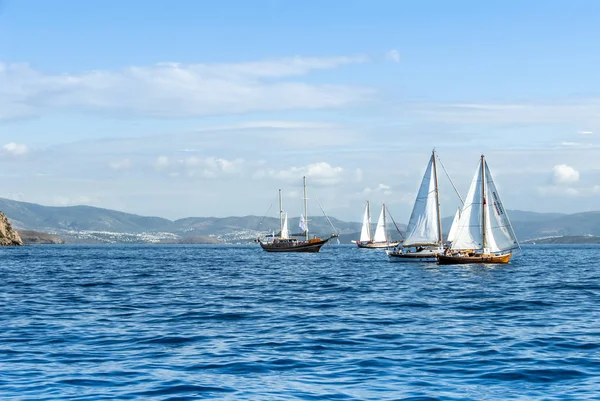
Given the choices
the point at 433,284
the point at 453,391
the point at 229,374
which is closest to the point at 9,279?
the point at 433,284

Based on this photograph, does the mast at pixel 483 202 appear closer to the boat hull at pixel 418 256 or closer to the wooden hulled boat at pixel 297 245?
the boat hull at pixel 418 256

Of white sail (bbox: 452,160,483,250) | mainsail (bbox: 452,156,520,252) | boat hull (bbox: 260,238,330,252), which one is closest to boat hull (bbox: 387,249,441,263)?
white sail (bbox: 452,160,483,250)

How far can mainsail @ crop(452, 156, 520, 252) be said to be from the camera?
87.8 meters

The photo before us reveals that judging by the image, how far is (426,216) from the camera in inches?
4058

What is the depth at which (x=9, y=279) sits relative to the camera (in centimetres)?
6956

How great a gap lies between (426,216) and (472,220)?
15.1 metres

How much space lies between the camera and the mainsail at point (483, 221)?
8775 cm

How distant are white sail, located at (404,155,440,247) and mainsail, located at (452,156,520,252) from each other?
13533mm

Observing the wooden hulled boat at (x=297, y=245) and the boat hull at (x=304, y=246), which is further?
the wooden hulled boat at (x=297, y=245)

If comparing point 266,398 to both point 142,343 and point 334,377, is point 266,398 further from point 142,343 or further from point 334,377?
point 142,343

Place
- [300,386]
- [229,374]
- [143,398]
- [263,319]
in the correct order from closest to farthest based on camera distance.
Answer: [143,398] → [300,386] → [229,374] → [263,319]

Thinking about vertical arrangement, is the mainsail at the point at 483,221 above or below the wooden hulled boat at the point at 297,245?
above

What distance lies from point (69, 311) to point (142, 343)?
42.9ft

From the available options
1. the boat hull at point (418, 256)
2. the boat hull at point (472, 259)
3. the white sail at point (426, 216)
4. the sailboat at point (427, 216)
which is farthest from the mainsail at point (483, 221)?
the boat hull at point (418, 256)
